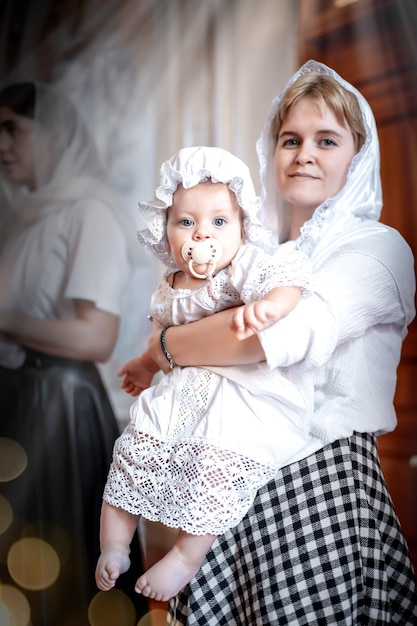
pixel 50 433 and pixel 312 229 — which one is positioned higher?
pixel 312 229

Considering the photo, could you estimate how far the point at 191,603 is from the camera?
1.15 meters

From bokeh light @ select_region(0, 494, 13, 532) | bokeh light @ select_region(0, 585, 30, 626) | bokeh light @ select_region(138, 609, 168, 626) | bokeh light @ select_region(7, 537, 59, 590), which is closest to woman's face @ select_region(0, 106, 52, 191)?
bokeh light @ select_region(0, 494, 13, 532)

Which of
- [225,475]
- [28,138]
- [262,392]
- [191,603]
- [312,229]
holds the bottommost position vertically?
[191,603]

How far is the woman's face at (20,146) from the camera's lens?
7.04 feet

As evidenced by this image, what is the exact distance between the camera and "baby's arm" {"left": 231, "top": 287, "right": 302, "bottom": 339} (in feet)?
3.19

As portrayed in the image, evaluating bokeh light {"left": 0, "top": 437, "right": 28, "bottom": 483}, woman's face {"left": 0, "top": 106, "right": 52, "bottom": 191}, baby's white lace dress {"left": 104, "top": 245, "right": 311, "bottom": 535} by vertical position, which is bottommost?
bokeh light {"left": 0, "top": 437, "right": 28, "bottom": 483}

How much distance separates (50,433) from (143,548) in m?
0.41

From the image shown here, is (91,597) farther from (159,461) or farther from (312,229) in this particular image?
(312,229)

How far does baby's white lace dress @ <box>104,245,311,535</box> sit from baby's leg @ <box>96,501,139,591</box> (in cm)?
3

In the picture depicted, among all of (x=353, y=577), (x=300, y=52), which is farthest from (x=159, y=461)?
(x=300, y=52)

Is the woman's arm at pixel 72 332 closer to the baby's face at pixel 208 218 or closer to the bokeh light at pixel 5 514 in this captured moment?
the bokeh light at pixel 5 514

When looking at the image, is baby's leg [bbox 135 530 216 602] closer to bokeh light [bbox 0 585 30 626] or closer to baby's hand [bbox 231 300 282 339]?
→ baby's hand [bbox 231 300 282 339]

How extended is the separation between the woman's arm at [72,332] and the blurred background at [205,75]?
0.05 meters

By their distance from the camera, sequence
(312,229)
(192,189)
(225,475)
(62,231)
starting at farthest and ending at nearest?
(62,231) → (312,229) → (192,189) → (225,475)
